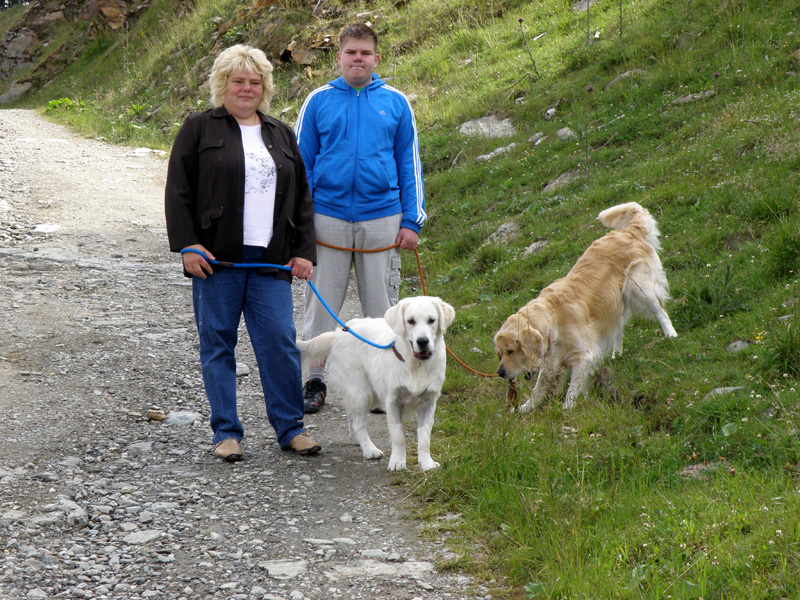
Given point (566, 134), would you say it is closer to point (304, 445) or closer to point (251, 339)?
point (251, 339)

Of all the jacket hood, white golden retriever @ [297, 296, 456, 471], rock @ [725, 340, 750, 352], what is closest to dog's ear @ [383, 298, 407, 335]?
white golden retriever @ [297, 296, 456, 471]

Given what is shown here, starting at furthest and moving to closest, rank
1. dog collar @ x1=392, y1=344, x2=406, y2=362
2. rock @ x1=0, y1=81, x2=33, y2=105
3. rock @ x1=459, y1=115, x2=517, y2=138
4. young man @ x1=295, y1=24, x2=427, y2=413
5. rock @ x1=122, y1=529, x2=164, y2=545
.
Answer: rock @ x1=0, y1=81, x2=33, y2=105 < rock @ x1=459, y1=115, x2=517, y2=138 < young man @ x1=295, y1=24, x2=427, y2=413 < dog collar @ x1=392, y1=344, x2=406, y2=362 < rock @ x1=122, y1=529, x2=164, y2=545

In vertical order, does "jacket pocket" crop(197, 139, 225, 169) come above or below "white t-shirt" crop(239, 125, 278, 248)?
above

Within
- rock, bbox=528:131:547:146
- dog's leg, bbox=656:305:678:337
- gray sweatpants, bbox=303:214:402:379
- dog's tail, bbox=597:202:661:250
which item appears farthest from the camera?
rock, bbox=528:131:547:146

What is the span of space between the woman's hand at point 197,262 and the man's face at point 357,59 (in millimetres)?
1667

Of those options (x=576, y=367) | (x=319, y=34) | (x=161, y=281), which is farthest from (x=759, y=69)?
(x=319, y=34)

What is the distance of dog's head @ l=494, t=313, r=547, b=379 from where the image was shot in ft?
17.3

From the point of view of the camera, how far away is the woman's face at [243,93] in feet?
14.8

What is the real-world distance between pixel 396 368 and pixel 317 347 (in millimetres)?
821

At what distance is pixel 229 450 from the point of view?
4652mm

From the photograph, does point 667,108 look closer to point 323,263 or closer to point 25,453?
point 323,263

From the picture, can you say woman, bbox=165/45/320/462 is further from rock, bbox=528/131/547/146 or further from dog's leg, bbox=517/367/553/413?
rock, bbox=528/131/547/146

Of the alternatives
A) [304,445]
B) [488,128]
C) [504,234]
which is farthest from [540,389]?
[488,128]

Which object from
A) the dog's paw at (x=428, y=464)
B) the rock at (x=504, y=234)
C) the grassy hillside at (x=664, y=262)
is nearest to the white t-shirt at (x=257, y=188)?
the dog's paw at (x=428, y=464)
